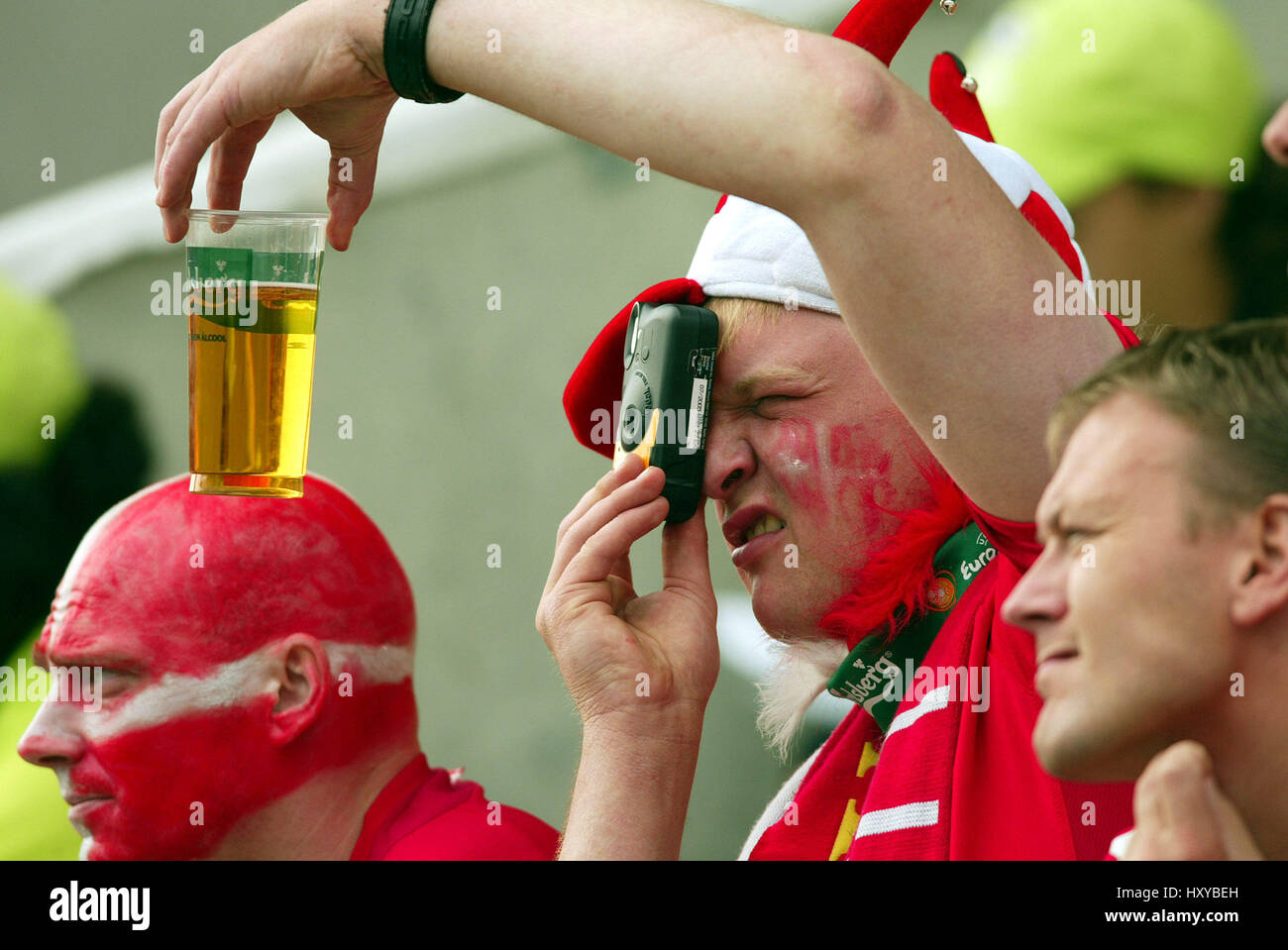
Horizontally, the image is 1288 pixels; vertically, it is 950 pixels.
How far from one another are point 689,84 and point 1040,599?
18.7 inches

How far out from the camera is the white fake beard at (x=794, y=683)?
1857 mm

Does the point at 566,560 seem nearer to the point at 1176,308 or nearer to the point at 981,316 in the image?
the point at 981,316

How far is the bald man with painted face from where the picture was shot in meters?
2.12

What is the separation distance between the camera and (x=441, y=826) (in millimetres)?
2082

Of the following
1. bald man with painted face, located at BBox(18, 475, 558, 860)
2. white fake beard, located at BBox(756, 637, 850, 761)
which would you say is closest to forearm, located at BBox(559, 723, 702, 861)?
white fake beard, located at BBox(756, 637, 850, 761)

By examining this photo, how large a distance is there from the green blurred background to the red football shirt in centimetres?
134

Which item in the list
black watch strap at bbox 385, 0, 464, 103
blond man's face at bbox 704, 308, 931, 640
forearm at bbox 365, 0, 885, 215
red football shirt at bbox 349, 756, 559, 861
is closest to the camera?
forearm at bbox 365, 0, 885, 215

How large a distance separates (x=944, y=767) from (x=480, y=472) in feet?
8.12

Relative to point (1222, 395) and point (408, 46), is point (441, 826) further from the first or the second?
point (1222, 395)

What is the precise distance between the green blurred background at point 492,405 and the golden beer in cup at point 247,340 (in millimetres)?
2007

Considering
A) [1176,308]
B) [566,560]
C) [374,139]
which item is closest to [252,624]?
[566,560]

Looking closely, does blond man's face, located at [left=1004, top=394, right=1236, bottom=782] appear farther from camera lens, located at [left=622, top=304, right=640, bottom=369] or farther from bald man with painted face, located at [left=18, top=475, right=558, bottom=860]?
bald man with painted face, located at [left=18, top=475, right=558, bottom=860]

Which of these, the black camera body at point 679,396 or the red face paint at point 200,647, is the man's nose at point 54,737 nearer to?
the red face paint at point 200,647

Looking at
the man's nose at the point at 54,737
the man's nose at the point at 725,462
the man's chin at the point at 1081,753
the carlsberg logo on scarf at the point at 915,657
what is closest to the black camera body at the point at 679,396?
the man's nose at the point at 725,462
